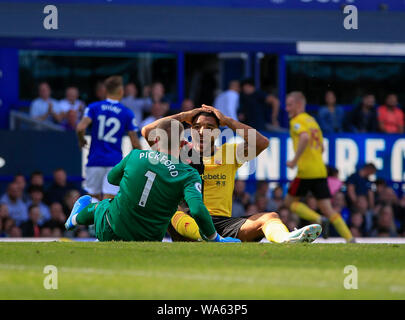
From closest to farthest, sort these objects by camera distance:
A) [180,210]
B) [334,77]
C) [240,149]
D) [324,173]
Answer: [240,149] → [180,210] → [324,173] → [334,77]

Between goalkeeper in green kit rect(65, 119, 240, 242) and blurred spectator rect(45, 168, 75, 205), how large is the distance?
21.7ft

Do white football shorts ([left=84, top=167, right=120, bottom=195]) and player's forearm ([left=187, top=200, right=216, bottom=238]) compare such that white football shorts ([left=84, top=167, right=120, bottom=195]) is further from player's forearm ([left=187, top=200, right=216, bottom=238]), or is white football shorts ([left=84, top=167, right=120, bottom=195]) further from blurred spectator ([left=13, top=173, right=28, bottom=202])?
player's forearm ([left=187, top=200, right=216, bottom=238])

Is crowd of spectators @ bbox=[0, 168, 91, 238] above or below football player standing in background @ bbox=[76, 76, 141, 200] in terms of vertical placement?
below

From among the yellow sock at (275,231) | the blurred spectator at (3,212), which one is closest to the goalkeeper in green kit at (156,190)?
the yellow sock at (275,231)

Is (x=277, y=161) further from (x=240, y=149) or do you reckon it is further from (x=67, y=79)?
(x=240, y=149)

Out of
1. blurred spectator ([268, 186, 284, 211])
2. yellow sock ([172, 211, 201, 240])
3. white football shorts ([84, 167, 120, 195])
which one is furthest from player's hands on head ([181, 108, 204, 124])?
blurred spectator ([268, 186, 284, 211])

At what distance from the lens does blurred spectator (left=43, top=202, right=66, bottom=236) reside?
15.2 meters

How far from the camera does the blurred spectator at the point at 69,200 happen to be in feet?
50.6

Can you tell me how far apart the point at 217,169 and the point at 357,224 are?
23.2 ft

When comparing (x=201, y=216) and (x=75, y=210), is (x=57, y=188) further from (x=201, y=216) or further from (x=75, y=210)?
(x=201, y=216)

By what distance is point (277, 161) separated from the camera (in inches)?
665

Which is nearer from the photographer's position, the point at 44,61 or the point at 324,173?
the point at 324,173
